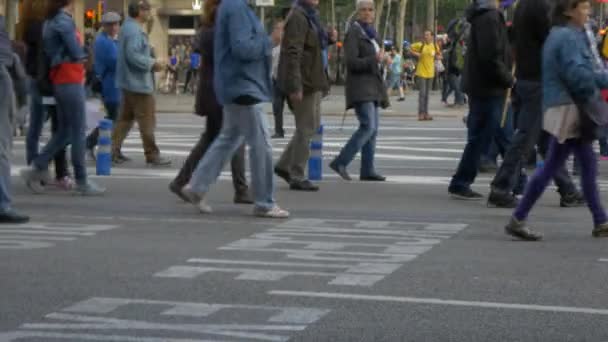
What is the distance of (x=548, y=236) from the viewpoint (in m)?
10.9

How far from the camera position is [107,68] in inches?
691

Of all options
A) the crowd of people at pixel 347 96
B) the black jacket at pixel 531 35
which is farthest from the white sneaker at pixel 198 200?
the black jacket at pixel 531 35

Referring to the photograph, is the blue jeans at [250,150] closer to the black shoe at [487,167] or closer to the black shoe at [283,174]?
the black shoe at [283,174]

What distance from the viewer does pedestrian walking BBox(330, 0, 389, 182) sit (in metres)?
15.0

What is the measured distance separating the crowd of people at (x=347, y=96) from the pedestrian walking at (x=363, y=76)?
12 millimetres

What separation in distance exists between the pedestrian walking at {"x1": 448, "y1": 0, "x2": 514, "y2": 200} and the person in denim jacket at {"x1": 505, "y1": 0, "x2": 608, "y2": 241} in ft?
7.61

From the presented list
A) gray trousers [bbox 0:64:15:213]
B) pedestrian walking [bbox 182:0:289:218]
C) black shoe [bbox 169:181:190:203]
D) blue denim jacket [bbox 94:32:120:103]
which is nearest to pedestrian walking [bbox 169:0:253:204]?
black shoe [bbox 169:181:190:203]

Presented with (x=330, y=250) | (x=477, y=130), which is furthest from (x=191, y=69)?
(x=330, y=250)

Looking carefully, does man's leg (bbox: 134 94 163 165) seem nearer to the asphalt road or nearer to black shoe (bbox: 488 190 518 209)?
the asphalt road

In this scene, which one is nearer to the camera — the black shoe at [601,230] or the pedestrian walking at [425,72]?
the black shoe at [601,230]

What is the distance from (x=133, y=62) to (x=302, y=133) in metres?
3.35

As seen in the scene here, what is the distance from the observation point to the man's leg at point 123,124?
57.2ft

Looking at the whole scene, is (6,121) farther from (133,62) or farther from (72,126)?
(133,62)

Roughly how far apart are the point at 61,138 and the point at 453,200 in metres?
3.30
